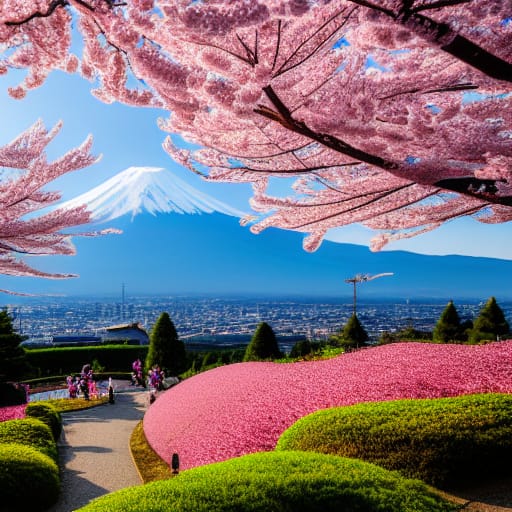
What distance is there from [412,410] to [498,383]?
2284mm

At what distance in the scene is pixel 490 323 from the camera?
20.5 meters

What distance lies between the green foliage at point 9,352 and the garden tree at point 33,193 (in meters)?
8.61

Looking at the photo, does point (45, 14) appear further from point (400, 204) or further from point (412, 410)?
point (412, 410)

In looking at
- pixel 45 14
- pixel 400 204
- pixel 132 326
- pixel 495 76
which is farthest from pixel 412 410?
pixel 132 326

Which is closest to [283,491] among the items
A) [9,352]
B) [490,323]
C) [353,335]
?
[9,352]

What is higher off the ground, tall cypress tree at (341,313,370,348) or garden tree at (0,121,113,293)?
garden tree at (0,121,113,293)

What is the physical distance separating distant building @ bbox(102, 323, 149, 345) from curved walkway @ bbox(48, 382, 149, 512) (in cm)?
1526

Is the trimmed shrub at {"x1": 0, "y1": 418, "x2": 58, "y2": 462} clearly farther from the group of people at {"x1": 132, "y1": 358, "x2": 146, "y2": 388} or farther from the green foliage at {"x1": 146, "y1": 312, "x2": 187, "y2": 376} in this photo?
the green foliage at {"x1": 146, "y1": 312, "x2": 187, "y2": 376}

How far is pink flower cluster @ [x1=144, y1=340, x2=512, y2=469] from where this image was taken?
296 inches


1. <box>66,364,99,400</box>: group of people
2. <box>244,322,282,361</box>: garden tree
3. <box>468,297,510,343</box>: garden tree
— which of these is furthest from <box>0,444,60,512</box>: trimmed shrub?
<box>468,297,510,343</box>: garden tree

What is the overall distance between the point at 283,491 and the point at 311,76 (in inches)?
140

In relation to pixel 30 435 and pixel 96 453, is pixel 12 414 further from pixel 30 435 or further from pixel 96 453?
pixel 30 435

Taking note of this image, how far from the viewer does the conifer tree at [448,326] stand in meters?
21.7

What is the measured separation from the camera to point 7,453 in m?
6.89
